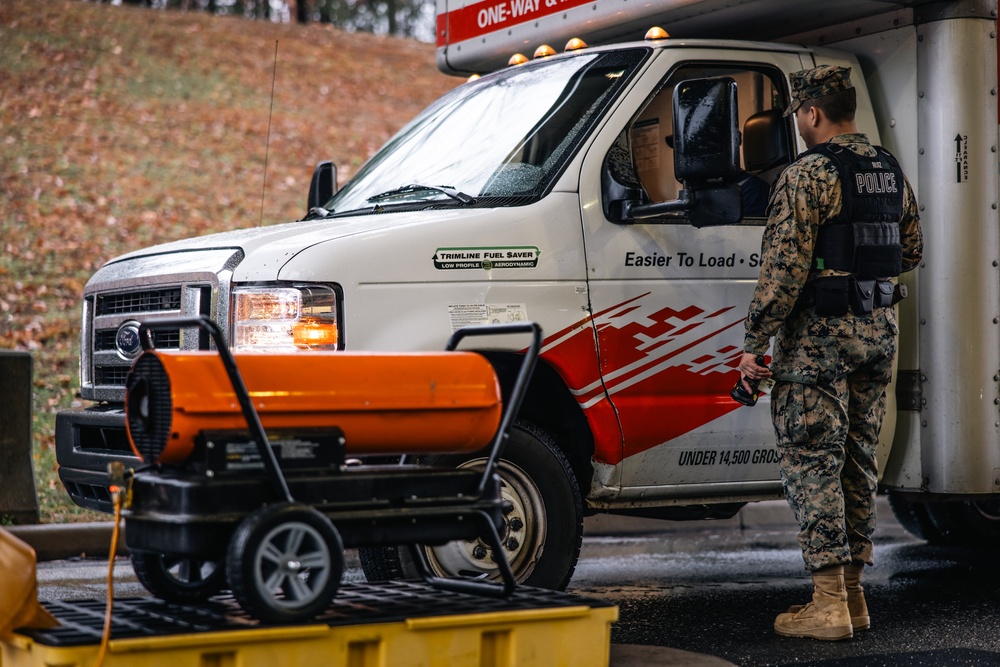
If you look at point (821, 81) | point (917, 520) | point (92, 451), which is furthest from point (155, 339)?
point (917, 520)

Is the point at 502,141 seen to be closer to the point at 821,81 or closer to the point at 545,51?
the point at 545,51

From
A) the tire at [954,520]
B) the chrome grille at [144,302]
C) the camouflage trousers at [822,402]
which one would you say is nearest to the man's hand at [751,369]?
the camouflage trousers at [822,402]

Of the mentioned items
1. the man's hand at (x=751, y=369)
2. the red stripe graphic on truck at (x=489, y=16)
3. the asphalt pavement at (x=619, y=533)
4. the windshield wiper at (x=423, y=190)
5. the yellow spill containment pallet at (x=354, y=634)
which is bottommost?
the asphalt pavement at (x=619, y=533)

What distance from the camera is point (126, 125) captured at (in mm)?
21891

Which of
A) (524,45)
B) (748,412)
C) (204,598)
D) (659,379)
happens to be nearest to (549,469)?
(659,379)

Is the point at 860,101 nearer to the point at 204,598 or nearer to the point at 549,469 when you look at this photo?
the point at 549,469

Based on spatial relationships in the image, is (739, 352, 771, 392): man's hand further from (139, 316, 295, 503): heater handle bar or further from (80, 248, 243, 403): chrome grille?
(139, 316, 295, 503): heater handle bar

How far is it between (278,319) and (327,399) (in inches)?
39.2

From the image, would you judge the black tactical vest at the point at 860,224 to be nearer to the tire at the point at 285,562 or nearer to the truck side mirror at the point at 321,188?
the tire at the point at 285,562

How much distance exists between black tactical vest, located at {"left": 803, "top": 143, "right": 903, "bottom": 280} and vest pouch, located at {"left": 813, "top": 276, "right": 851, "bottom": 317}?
0.21ft

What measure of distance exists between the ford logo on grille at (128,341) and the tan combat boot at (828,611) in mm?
2852

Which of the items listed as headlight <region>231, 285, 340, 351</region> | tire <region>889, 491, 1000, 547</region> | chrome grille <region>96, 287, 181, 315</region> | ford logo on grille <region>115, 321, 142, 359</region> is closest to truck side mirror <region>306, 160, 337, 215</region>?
chrome grille <region>96, 287, 181, 315</region>

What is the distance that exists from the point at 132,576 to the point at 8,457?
3.78 ft

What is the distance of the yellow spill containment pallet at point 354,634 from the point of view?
11.8ft
